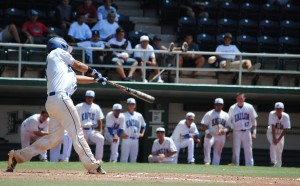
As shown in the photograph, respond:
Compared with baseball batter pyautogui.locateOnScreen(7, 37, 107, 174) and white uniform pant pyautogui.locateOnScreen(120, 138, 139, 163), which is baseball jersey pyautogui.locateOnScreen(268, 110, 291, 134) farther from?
baseball batter pyautogui.locateOnScreen(7, 37, 107, 174)

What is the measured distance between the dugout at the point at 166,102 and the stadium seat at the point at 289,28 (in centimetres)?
210

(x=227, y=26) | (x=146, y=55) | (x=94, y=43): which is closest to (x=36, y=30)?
(x=94, y=43)

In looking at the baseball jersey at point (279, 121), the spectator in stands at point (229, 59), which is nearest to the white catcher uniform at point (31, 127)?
the spectator in stands at point (229, 59)

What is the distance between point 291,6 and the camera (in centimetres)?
2478

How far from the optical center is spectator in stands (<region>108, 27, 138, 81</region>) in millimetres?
20803

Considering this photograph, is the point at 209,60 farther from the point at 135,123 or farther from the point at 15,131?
the point at 15,131

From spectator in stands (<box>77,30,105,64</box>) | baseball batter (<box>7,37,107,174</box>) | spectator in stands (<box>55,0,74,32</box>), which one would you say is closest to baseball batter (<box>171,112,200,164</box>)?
spectator in stands (<box>77,30,105,64</box>)

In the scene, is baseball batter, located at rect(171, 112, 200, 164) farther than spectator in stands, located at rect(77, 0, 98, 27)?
No

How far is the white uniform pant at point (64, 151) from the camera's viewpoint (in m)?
19.5

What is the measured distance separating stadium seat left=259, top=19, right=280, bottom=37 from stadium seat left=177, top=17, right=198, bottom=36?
1935mm

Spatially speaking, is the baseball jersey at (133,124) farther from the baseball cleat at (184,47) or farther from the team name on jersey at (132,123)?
the baseball cleat at (184,47)

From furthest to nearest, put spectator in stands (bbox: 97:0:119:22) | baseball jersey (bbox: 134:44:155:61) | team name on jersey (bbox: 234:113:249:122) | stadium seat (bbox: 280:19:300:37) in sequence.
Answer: stadium seat (bbox: 280:19:300:37) < spectator in stands (bbox: 97:0:119:22) < baseball jersey (bbox: 134:44:155:61) < team name on jersey (bbox: 234:113:249:122)

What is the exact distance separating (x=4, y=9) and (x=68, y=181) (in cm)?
1161

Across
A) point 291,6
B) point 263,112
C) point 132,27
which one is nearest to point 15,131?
point 132,27
